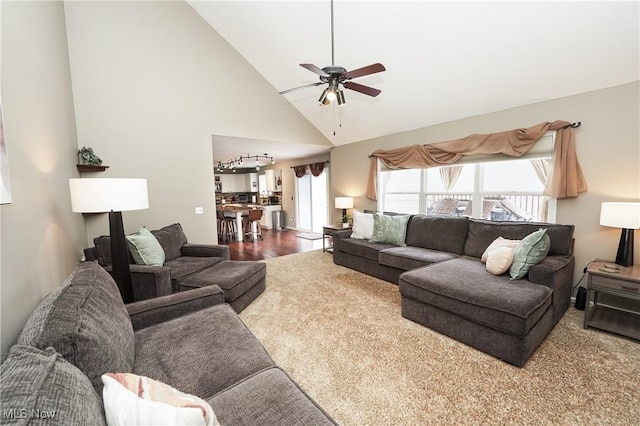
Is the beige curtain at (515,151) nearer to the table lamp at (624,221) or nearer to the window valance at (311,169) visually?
the table lamp at (624,221)

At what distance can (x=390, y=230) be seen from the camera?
402cm

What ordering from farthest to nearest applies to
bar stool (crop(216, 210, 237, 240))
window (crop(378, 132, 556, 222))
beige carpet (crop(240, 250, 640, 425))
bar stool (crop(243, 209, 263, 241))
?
bar stool (crop(216, 210, 237, 240))
bar stool (crop(243, 209, 263, 241))
window (crop(378, 132, 556, 222))
beige carpet (crop(240, 250, 640, 425))

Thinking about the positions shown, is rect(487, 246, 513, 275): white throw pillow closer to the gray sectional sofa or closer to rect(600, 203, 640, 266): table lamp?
the gray sectional sofa

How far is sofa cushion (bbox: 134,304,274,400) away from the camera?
4.00 ft

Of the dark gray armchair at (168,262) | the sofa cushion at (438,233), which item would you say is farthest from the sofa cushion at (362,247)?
the dark gray armchair at (168,262)

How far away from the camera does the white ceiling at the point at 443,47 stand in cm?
239

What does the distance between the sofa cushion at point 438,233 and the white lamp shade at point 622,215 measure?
4.29ft

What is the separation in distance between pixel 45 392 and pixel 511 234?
3.79 m

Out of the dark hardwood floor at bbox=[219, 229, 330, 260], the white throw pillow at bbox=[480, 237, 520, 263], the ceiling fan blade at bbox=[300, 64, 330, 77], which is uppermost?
the ceiling fan blade at bbox=[300, 64, 330, 77]

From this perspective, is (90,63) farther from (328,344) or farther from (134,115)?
(328,344)

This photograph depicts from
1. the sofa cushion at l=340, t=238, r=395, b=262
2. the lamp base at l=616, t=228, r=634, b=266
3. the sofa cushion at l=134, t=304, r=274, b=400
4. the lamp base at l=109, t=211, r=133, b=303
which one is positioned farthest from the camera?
the sofa cushion at l=340, t=238, r=395, b=262

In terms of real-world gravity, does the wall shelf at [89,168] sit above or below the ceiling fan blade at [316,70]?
Result: below

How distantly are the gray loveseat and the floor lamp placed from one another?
597 millimetres

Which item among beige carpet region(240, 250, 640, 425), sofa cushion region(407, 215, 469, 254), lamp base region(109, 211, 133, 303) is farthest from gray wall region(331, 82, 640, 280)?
lamp base region(109, 211, 133, 303)
